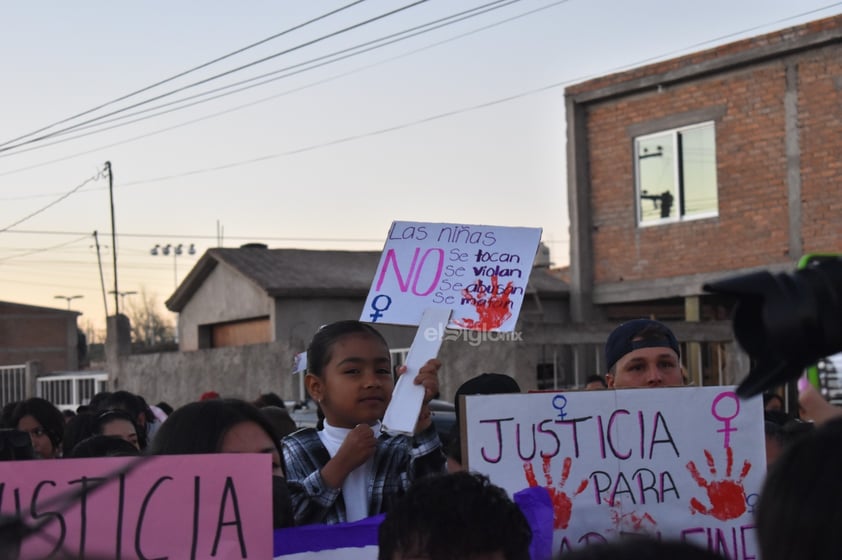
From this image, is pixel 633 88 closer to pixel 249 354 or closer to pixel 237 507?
pixel 249 354

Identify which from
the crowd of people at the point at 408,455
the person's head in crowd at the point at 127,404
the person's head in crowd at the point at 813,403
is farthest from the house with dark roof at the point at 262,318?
the person's head in crowd at the point at 813,403

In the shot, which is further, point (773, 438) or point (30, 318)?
point (30, 318)

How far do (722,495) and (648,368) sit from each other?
718 mm

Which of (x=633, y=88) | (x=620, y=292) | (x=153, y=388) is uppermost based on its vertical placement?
(x=633, y=88)

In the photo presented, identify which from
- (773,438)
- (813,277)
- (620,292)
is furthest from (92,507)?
(620,292)

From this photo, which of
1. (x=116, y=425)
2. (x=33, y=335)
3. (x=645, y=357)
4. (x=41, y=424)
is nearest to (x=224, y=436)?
(x=645, y=357)

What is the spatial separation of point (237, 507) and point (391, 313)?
1.12 metres

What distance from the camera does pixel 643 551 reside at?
4.45ft

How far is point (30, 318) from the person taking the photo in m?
55.2

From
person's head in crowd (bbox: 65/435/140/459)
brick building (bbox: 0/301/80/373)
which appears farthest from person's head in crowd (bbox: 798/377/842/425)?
brick building (bbox: 0/301/80/373)

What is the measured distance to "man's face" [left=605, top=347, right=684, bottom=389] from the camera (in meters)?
4.46

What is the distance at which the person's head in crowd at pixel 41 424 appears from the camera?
690 centimetres

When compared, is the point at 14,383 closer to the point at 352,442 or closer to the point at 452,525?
the point at 352,442

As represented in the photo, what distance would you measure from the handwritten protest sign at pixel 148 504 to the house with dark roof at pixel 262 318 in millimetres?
10682
